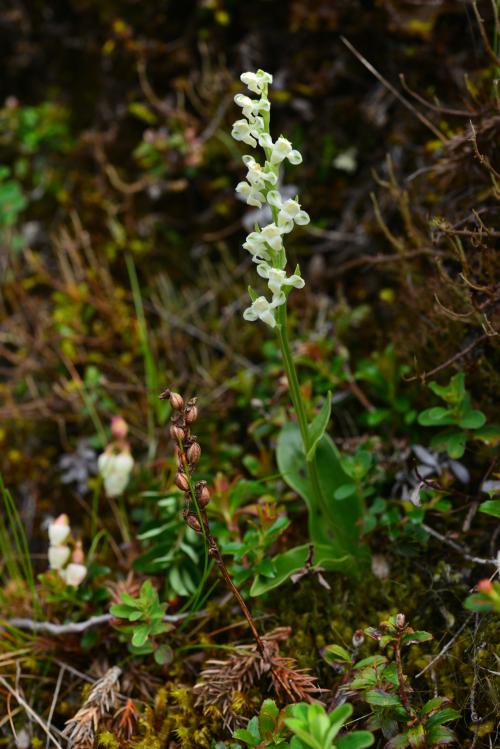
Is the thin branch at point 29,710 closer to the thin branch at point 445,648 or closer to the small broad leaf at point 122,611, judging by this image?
the small broad leaf at point 122,611

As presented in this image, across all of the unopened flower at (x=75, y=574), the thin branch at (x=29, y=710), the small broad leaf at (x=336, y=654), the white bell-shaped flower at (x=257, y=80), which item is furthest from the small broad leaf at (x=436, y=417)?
the thin branch at (x=29, y=710)

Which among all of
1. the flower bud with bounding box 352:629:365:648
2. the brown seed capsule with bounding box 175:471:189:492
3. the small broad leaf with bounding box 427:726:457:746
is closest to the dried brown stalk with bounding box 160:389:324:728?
the brown seed capsule with bounding box 175:471:189:492

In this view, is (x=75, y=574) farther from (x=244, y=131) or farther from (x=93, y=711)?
(x=244, y=131)

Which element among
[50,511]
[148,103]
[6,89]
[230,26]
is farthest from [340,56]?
[50,511]

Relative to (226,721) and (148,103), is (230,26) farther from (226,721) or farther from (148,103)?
(226,721)

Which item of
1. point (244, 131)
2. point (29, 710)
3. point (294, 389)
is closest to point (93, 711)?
point (29, 710)
